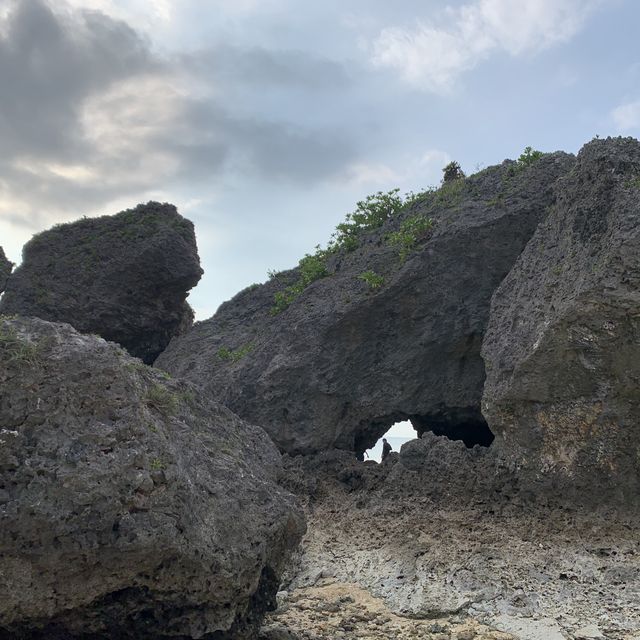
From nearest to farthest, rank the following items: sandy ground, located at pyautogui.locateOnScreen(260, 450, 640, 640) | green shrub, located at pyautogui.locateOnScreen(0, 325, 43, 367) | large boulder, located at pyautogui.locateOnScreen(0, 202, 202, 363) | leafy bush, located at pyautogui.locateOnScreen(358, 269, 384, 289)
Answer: green shrub, located at pyautogui.locateOnScreen(0, 325, 43, 367), sandy ground, located at pyautogui.locateOnScreen(260, 450, 640, 640), leafy bush, located at pyautogui.locateOnScreen(358, 269, 384, 289), large boulder, located at pyautogui.locateOnScreen(0, 202, 202, 363)

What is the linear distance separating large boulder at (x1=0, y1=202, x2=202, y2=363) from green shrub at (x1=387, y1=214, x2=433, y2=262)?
7.35 meters

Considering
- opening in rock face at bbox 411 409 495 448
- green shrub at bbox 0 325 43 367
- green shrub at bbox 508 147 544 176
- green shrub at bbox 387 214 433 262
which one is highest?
green shrub at bbox 508 147 544 176

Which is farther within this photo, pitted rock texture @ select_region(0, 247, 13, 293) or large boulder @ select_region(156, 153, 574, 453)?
pitted rock texture @ select_region(0, 247, 13, 293)

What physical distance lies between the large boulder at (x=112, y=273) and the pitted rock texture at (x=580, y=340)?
12129 millimetres

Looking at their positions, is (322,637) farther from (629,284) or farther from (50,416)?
(629,284)

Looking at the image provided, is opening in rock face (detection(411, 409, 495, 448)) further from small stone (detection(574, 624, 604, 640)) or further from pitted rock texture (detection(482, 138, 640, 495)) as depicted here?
small stone (detection(574, 624, 604, 640))

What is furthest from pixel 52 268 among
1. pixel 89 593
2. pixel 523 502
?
pixel 89 593

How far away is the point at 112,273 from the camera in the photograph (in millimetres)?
24625

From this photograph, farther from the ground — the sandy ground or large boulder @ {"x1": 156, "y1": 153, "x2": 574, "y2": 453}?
large boulder @ {"x1": 156, "y1": 153, "x2": 574, "y2": 453}

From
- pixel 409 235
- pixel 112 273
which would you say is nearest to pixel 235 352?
pixel 112 273

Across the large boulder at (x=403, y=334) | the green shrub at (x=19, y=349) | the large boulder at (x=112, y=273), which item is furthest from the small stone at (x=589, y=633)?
the large boulder at (x=112, y=273)

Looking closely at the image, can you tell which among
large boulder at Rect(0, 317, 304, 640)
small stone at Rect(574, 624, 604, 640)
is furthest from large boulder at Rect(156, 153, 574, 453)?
large boulder at Rect(0, 317, 304, 640)

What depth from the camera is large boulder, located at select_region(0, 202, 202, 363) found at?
24375mm

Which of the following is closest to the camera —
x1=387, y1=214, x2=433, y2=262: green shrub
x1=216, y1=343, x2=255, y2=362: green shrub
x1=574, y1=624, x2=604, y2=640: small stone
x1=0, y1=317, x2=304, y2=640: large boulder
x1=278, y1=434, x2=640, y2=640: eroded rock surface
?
x1=0, y1=317, x2=304, y2=640: large boulder
